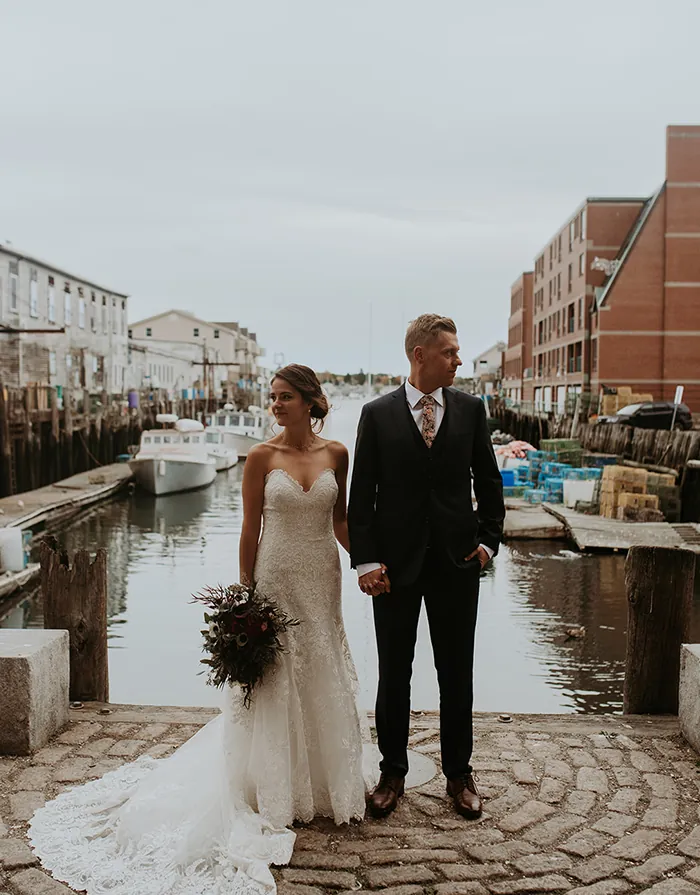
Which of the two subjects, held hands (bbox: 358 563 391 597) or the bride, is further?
held hands (bbox: 358 563 391 597)

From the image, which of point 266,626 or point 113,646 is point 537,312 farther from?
point 266,626

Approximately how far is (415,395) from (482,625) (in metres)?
10.5

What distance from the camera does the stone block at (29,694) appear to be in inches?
192

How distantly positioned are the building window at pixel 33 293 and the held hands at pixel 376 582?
124ft

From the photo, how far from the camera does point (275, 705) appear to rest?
4105 millimetres

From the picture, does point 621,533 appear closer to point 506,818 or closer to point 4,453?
point 506,818

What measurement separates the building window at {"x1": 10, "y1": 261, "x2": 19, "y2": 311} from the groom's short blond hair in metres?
35.3

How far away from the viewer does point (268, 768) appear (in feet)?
13.1

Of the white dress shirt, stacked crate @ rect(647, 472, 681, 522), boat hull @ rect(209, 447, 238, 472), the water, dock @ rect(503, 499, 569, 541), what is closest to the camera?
the white dress shirt

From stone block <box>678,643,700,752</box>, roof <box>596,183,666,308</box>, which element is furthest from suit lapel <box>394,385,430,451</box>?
roof <box>596,183,666,308</box>

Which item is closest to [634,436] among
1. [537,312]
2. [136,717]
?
[136,717]

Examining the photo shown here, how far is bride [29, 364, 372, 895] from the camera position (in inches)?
151

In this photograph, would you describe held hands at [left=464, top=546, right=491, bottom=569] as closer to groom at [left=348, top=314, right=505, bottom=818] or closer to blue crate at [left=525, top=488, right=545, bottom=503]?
groom at [left=348, top=314, right=505, bottom=818]

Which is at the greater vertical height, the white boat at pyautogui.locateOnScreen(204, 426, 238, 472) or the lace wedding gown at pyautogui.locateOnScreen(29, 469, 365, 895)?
the lace wedding gown at pyautogui.locateOnScreen(29, 469, 365, 895)
